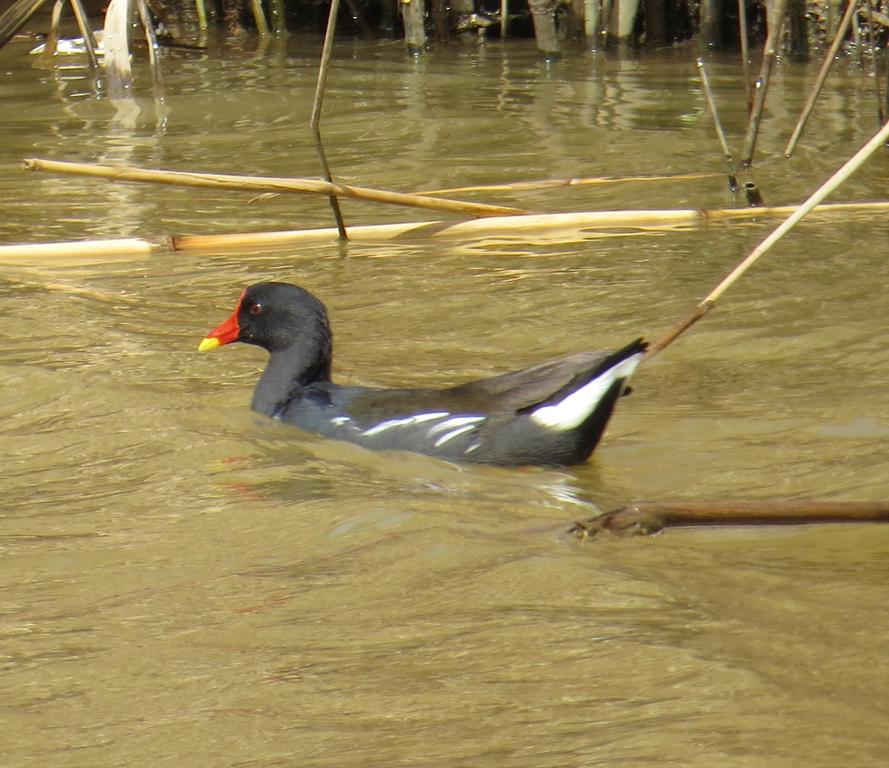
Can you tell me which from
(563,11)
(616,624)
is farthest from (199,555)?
(563,11)

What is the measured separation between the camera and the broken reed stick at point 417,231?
19.7 ft

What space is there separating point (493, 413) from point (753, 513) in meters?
1.60

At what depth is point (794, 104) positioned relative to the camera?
995 cm

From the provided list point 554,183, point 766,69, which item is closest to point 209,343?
point 554,183

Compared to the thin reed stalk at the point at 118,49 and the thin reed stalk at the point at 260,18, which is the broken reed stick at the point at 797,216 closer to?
the thin reed stalk at the point at 118,49

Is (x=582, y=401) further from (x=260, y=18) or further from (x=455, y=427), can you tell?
(x=260, y=18)

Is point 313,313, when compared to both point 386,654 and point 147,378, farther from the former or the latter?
point 386,654

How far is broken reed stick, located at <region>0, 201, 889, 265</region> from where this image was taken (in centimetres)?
600

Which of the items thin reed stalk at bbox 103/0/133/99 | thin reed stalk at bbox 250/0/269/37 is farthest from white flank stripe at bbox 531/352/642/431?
thin reed stalk at bbox 250/0/269/37

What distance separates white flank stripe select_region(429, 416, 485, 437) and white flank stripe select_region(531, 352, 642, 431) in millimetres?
182

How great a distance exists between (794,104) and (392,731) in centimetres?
830

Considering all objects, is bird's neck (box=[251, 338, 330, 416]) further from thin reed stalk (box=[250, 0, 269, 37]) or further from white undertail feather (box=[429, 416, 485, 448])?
thin reed stalk (box=[250, 0, 269, 37])

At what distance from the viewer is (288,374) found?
4707 millimetres

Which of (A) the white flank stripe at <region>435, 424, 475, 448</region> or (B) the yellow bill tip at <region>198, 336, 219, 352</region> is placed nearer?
(A) the white flank stripe at <region>435, 424, 475, 448</region>
